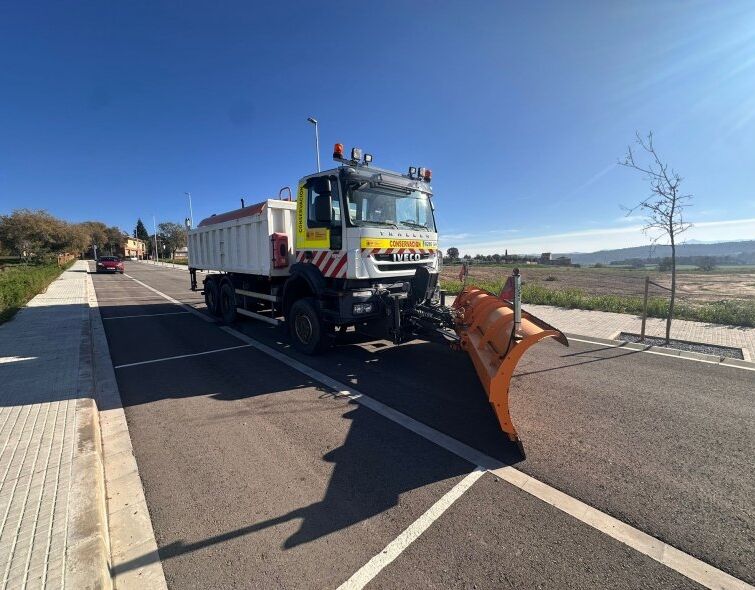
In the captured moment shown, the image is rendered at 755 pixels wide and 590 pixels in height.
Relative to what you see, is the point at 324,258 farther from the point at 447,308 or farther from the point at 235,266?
the point at 235,266

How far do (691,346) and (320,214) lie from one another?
7.55 metres

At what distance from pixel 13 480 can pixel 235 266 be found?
22.1ft

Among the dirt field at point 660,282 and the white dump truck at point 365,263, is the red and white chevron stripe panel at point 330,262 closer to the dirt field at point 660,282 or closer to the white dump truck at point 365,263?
the white dump truck at point 365,263

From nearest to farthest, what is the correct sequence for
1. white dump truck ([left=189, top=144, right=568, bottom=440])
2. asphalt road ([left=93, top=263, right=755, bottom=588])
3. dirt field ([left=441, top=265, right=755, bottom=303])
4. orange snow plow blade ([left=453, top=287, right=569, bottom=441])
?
asphalt road ([left=93, top=263, right=755, bottom=588]), orange snow plow blade ([left=453, top=287, right=569, bottom=441]), white dump truck ([left=189, top=144, right=568, bottom=440]), dirt field ([left=441, top=265, right=755, bottom=303])

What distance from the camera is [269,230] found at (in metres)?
7.60

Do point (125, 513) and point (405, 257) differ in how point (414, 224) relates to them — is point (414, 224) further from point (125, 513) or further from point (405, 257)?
point (125, 513)

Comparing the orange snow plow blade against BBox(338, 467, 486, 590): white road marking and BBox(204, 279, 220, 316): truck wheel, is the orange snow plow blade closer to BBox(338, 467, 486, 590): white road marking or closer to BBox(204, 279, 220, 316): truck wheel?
BBox(338, 467, 486, 590): white road marking

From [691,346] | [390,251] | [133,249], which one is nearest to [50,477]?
[390,251]

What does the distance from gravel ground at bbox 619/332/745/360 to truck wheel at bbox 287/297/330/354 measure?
249 inches

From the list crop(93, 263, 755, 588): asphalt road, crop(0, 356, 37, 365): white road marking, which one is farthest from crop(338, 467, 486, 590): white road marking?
crop(0, 356, 37, 365): white road marking

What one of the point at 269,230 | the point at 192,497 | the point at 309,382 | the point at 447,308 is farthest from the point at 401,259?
the point at 192,497

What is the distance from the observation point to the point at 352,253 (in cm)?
571

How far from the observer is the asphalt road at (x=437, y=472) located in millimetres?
2279

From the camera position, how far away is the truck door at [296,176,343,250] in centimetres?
584
